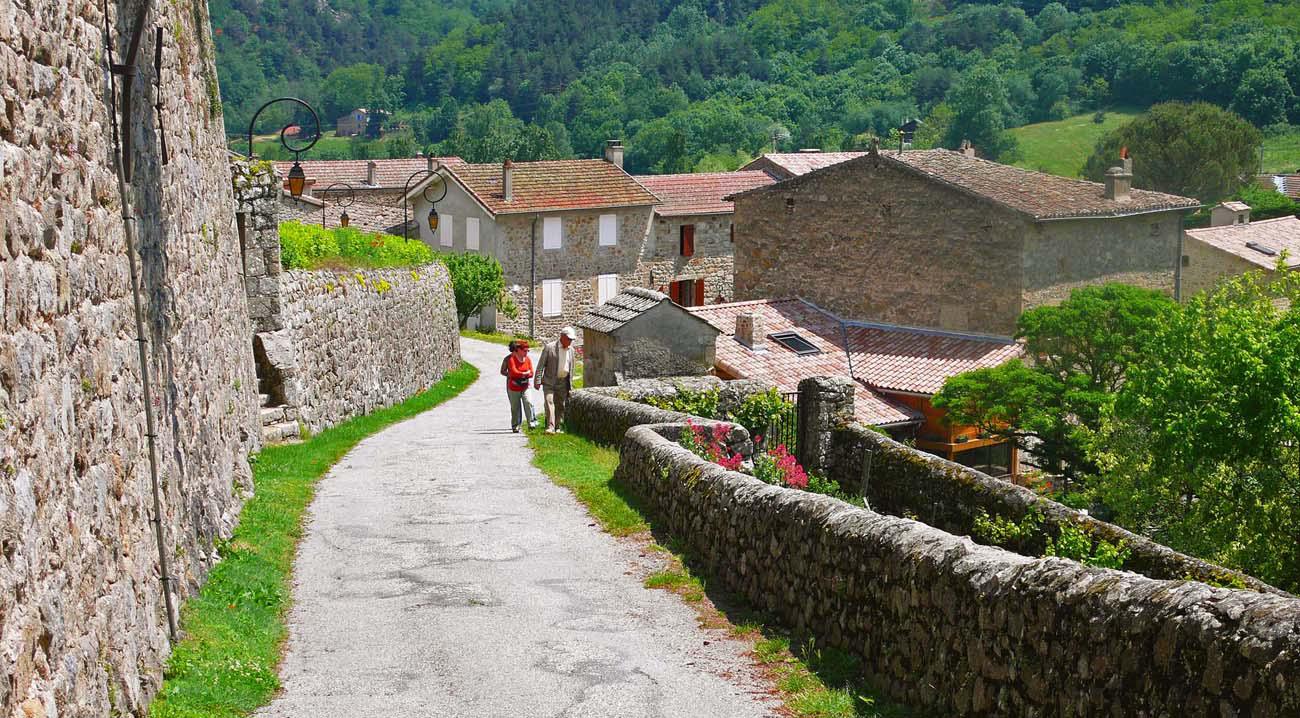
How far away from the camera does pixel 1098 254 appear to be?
129ft

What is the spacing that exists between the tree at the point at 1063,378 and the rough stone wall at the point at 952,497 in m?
16.7

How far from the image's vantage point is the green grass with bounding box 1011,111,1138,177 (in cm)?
10725

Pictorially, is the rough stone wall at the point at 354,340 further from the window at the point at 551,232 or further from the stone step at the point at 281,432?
the window at the point at 551,232

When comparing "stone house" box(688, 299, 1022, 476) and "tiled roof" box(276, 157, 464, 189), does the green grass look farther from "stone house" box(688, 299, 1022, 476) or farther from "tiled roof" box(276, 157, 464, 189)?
"stone house" box(688, 299, 1022, 476)

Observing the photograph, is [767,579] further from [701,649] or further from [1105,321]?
[1105,321]

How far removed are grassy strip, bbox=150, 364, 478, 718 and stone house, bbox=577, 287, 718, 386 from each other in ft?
27.4

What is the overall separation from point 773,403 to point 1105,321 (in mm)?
19697

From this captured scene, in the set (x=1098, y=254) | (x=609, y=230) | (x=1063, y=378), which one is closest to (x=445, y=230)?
(x=609, y=230)

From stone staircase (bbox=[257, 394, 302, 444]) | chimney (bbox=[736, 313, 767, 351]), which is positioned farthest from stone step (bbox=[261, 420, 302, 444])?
chimney (bbox=[736, 313, 767, 351])

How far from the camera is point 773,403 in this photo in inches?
699

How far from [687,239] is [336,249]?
36710mm

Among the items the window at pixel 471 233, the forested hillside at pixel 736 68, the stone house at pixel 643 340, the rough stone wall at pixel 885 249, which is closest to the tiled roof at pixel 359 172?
the window at pixel 471 233

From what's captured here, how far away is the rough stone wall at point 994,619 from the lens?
4461 mm

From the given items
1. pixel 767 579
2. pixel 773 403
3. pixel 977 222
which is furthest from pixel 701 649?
pixel 977 222
